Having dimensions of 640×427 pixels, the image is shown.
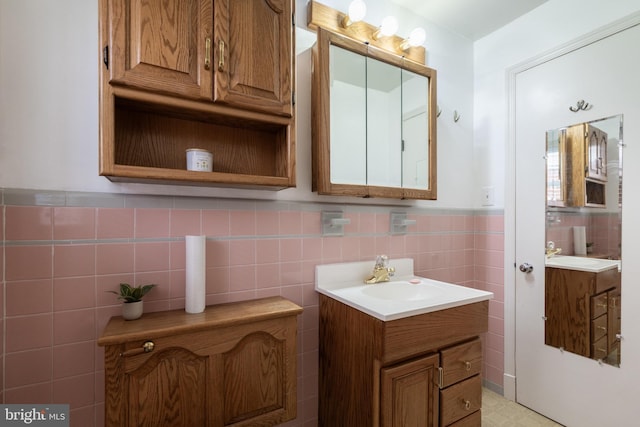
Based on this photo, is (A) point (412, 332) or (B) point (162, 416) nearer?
(B) point (162, 416)

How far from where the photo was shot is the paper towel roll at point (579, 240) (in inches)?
62.9

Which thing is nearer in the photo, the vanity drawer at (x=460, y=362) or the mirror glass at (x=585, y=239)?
the vanity drawer at (x=460, y=362)

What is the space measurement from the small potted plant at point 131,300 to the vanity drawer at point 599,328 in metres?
2.17

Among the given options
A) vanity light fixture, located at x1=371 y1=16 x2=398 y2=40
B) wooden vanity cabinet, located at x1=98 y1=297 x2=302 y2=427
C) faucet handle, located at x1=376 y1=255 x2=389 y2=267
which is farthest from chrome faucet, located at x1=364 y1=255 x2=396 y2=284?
vanity light fixture, located at x1=371 y1=16 x2=398 y2=40

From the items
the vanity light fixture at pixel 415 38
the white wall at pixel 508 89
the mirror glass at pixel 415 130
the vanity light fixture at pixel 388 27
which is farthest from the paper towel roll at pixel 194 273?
the white wall at pixel 508 89

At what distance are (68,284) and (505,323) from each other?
7.71 feet

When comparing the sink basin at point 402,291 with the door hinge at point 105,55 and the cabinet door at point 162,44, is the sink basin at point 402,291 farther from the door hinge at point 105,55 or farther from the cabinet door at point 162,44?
the door hinge at point 105,55

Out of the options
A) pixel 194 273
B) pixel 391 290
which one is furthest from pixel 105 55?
pixel 391 290

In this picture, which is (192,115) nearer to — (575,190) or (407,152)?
(407,152)

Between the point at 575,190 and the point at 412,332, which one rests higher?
the point at 575,190

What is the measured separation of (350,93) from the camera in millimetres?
1531

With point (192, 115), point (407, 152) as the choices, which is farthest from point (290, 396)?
point (407, 152)

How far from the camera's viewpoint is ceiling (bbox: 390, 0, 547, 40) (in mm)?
1741

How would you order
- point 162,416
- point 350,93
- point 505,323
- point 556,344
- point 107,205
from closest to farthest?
point 162,416 < point 107,205 < point 350,93 < point 556,344 < point 505,323
